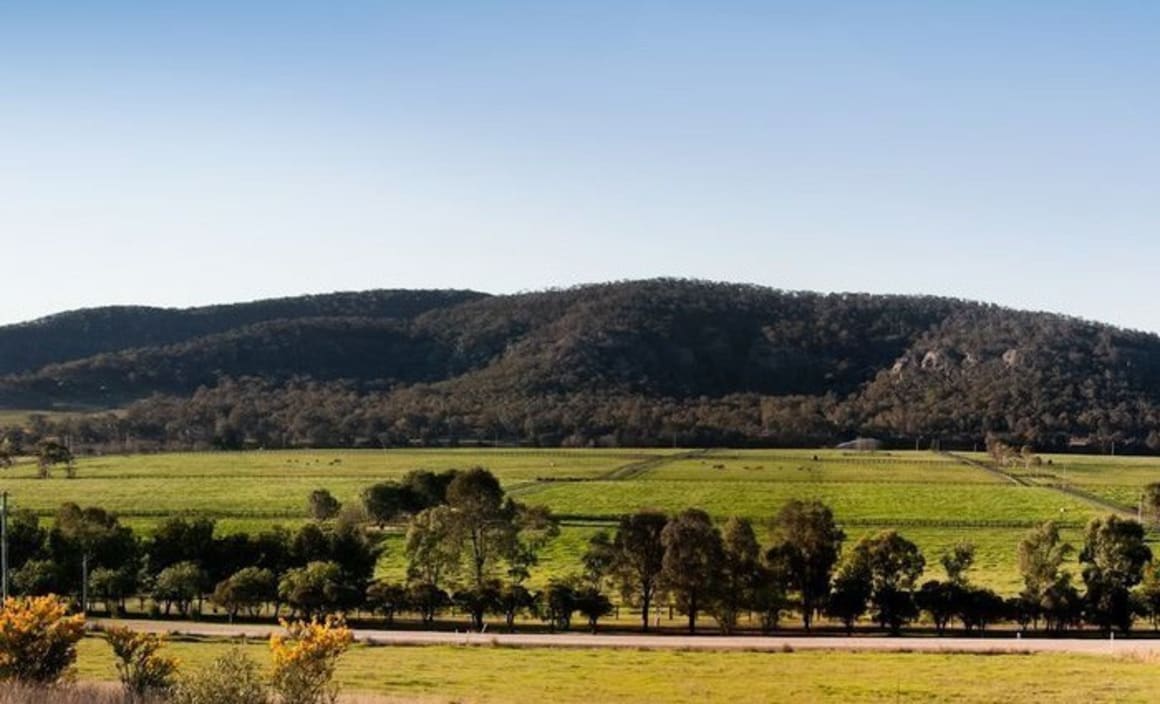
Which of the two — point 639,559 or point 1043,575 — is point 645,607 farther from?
point 1043,575

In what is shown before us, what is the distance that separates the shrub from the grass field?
46707 mm

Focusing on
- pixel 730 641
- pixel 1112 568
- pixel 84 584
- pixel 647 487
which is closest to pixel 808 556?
pixel 730 641

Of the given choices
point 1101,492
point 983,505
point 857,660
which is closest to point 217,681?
point 857,660

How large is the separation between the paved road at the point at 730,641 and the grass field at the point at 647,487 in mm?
15029

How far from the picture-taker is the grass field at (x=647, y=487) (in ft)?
299

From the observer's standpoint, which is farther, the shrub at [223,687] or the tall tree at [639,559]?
the tall tree at [639,559]

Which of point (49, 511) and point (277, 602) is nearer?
point (277, 602)

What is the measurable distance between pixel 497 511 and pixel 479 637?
1634cm

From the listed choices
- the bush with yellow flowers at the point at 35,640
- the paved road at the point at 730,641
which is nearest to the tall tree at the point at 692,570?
the paved road at the point at 730,641

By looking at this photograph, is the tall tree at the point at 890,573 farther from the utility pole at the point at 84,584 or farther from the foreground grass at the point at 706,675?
the utility pole at the point at 84,584

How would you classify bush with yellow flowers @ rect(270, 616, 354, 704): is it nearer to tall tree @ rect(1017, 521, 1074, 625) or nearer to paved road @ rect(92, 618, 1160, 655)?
paved road @ rect(92, 618, 1160, 655)

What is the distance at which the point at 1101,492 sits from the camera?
4766 inches

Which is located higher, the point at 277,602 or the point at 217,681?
the point at 217,681

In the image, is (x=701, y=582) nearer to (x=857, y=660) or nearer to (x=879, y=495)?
(x=857, y=660)
